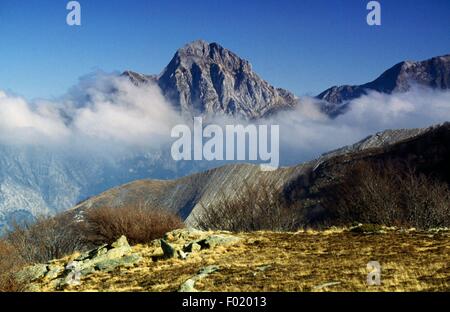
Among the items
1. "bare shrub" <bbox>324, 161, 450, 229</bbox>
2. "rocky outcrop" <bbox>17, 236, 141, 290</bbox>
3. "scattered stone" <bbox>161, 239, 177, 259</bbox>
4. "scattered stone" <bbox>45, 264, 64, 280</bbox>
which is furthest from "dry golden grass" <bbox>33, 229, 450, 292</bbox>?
"bare shrub" <bbox>324, 161, 450, 229</bbox>

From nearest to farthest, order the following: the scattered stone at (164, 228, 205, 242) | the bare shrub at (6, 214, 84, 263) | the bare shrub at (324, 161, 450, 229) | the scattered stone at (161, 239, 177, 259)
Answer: the scattered stone at (161, 239, 177, 259) < the scattered stone at (164, 228, 205, 242) < the bare shrub at (324, 161, 450, 229) < the bare shrub at (6, 214, 84, 263)

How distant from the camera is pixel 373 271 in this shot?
25984 mm

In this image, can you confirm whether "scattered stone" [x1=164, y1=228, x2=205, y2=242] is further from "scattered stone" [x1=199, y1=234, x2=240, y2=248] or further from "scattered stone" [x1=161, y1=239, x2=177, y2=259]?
"scattered stone" [x1=161, y1=239, x2=177, y2=259]

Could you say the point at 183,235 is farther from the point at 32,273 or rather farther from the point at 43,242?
the point at 43,242

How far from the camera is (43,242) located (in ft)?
316

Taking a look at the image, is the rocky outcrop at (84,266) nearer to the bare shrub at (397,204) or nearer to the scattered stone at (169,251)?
the scattered stone at (169,251)

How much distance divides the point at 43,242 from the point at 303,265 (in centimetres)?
7653

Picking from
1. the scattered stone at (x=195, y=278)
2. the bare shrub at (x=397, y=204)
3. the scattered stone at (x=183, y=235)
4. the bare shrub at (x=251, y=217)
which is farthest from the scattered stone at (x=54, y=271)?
the bare shrub at (x=251, y=217)

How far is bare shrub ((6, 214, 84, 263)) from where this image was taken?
90.9 m

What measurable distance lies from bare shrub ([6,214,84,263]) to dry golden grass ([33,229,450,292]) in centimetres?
5154
